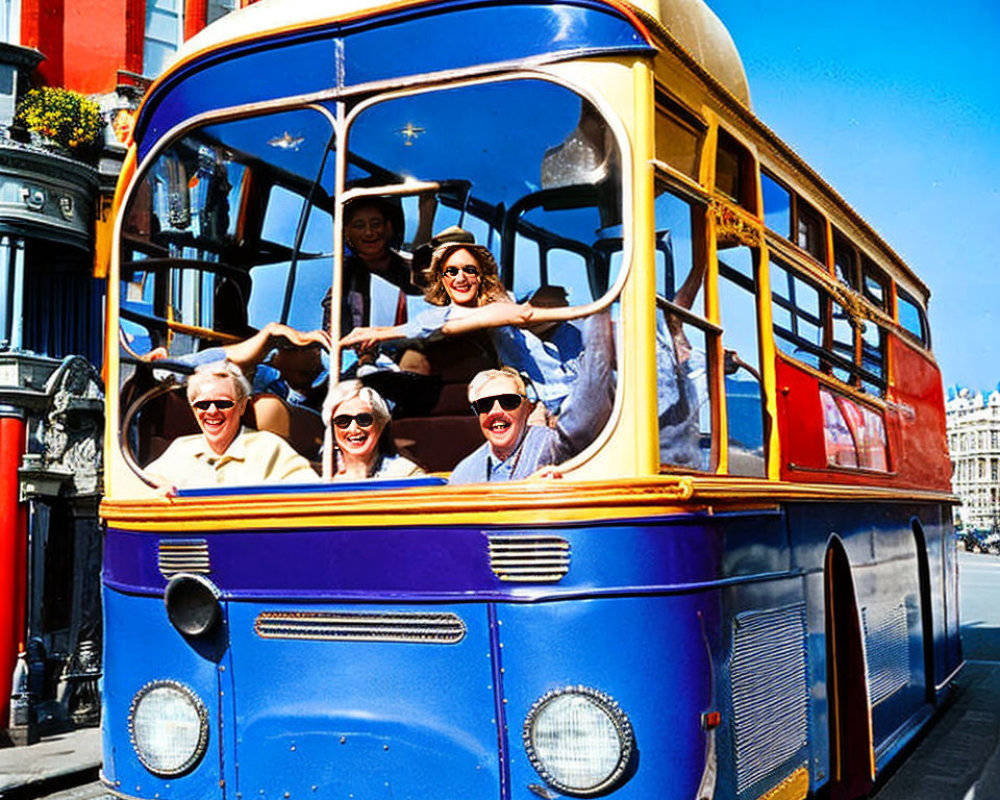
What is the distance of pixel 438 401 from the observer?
4.52 m

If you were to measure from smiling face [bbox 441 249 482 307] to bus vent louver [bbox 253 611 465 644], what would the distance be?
44.5 inches

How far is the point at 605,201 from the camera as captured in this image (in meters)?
4.07

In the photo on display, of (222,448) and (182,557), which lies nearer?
(182,557)

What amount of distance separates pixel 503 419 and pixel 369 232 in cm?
101

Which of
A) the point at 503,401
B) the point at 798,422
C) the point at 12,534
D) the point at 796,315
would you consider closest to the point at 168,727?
the point at 503,401

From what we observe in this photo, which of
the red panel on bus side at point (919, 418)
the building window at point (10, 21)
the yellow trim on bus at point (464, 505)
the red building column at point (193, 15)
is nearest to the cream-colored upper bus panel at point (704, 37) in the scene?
the yellow trim on bus at point (464, 505)

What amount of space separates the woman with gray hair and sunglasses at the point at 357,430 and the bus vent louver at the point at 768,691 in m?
1.30

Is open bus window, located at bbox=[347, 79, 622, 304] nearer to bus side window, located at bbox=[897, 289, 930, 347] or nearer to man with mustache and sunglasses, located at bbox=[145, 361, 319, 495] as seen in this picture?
man with mustache and sunglasses, located at bbox=[145, 361, 319, 495]

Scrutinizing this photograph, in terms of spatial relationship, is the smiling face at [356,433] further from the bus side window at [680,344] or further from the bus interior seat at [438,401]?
the bus side window at [680,344]

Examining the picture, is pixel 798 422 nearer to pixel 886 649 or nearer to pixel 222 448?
pixel 886 649

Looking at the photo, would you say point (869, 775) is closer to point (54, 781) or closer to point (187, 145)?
point (187, 145)

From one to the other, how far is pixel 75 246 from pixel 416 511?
10.3m

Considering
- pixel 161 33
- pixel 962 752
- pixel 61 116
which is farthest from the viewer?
pixel 161 33

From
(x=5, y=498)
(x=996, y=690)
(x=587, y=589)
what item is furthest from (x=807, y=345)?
(x=5, y=498)
